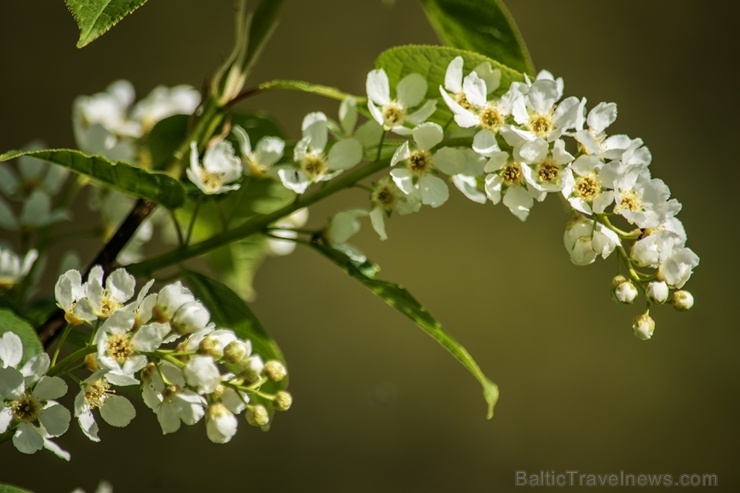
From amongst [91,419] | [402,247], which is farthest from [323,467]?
[91,419]

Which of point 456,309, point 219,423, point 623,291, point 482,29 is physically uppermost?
point 456,309

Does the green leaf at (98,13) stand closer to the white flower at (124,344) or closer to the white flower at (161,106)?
the white flower at (124,344)

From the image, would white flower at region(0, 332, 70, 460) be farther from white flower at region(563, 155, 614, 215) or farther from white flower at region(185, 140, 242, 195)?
white flower at region(563, 155, 614, 215)

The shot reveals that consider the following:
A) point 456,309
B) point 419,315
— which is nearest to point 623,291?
point 419,315

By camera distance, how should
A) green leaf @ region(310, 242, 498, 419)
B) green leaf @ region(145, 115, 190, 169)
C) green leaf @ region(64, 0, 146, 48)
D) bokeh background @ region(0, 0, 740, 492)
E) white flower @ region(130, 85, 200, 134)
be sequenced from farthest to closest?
1. bokeh background @ region(0, 0, 740, 492)
2. white flower @ region(130, 85, 200, 134)
3. green leaf @ region(145, 115, 190, 169)
4. green leaf @ region(310, 242, 498, 419)
5. green leaf @ region(64, 0, 146, 48)

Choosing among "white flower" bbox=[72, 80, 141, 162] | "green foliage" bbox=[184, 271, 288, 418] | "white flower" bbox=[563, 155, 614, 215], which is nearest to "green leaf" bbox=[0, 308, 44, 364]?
"green foliage" bbox=[184, 271, 288, 418]

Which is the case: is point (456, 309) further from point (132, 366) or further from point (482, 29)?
point (132, 366)
